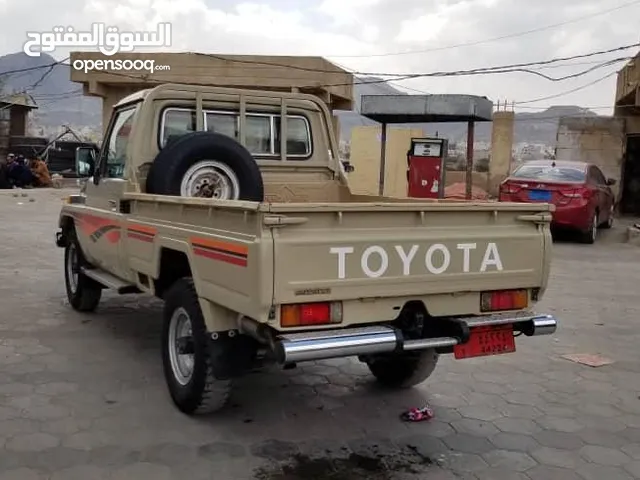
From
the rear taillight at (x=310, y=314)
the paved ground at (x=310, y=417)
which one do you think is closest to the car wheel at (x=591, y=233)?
the paved ground at (x=310, y=417)

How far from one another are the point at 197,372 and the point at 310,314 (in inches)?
36.1

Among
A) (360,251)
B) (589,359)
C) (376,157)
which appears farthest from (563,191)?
(376,157)

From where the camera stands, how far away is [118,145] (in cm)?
561

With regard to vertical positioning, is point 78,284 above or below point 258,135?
below

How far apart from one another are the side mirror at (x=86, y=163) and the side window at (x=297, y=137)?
5.40 feet

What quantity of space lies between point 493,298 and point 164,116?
281cm

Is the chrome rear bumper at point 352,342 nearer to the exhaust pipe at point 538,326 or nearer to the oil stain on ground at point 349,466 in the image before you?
the exhaust pipe at point 538,326

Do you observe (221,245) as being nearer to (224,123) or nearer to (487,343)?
(487,343)

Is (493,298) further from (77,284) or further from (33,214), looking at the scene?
(33,214)

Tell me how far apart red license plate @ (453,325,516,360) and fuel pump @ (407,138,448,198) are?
8.54 metres

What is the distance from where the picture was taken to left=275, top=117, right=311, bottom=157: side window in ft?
18.8

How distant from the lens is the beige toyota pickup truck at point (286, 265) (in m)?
3.31

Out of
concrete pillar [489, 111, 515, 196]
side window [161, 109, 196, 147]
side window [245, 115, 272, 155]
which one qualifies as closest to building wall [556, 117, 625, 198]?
concrete pillar [489, 111, 515, 196]

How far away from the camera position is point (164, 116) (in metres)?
5.26
